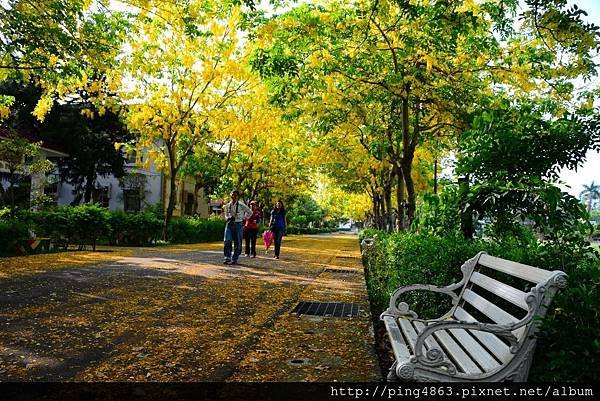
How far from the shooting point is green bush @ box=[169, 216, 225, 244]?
25.4 metres

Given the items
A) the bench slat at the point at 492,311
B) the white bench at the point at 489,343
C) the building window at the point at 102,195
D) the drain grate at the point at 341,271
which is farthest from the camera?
the building window at the point at 102,195

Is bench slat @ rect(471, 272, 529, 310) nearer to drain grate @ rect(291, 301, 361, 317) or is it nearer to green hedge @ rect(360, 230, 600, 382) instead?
green hedge @ rect(360, 230, 600, 382)

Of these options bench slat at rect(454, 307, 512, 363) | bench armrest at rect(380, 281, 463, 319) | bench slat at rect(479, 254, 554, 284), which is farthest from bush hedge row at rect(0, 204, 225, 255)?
bench slat at rect(454, 307, 512, 363)

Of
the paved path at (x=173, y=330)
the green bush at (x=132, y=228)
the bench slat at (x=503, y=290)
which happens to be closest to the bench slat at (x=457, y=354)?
the bench slat at (x=503, y=290)

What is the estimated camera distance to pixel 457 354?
3359 millimetres

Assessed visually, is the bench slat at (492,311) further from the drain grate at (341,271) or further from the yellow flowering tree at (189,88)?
the yellow flowering tree at (189,88)

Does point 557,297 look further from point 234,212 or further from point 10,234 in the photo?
point 10,234

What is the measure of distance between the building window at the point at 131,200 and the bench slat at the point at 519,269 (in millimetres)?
40059

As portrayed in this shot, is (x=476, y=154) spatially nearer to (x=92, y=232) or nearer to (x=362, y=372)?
(x=362, y=372)

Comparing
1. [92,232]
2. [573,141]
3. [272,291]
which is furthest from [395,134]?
[92,232]

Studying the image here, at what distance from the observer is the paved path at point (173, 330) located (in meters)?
4.05

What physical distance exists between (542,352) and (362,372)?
5.14 ft

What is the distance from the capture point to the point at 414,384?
2.95m

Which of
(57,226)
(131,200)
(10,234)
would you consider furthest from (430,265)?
(131,200)
